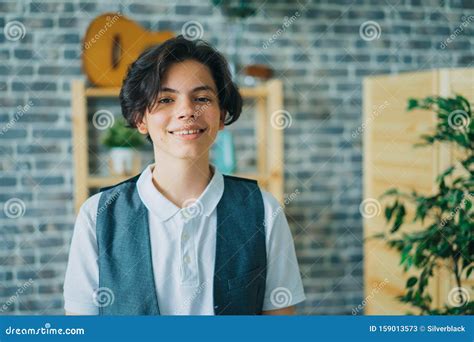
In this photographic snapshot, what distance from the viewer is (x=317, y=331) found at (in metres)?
0.80

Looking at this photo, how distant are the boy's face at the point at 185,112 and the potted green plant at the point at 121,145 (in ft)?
2.34

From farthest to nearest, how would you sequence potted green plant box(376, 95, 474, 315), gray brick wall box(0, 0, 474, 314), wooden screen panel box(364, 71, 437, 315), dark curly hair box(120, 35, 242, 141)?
gray brick wall box(0, 0, 474, 314), wooden screen panel box(364, 71, 437, 315), potted green plant box(376, 95, 474, 315), dark curly hair box(120, 35, 242, 141)

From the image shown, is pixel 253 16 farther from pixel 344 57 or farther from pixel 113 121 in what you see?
pixel 113 121

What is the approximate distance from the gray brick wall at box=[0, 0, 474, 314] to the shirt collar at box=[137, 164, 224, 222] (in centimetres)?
73

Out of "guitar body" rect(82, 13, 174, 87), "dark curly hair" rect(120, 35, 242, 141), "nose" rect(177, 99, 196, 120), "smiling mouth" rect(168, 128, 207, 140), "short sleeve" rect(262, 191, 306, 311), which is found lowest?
"short sleeve" rect(262, 191, 306, 311)

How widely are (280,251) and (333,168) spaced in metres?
0.98

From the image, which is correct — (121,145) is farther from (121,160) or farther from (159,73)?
(159,73)

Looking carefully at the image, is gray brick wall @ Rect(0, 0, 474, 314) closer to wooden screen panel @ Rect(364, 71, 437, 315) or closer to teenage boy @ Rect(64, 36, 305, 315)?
wooden screen panel @ Rect(364, 71, 437, 315)

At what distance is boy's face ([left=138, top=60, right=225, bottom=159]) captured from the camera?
31.0 inches

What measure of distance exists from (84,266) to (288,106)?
3.59 ft

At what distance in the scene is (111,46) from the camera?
5.00ft

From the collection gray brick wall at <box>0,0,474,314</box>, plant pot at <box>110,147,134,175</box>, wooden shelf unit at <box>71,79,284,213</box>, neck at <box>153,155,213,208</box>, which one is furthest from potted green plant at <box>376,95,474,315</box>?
plant pot at <box>110,147,134,175</box>

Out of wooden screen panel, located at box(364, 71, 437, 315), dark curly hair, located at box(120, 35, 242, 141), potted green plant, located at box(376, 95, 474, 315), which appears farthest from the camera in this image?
wooden screen panel, located at box(364, 71, 437, 315)

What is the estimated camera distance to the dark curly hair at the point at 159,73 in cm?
78
